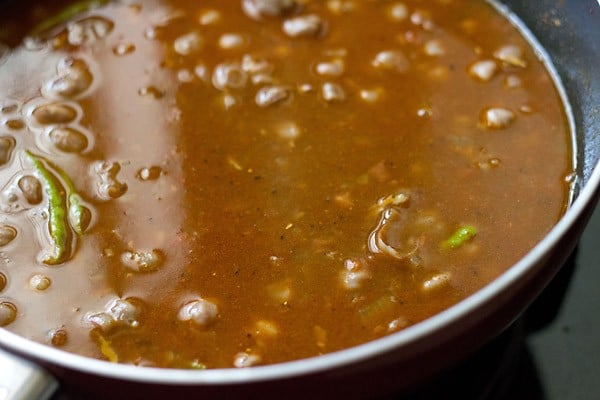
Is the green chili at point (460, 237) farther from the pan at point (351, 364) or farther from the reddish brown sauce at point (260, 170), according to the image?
the pan at point (351, 364)

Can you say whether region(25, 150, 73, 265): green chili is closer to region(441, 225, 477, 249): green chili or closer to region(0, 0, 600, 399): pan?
Result: region(0, 0, 600, 399): pan

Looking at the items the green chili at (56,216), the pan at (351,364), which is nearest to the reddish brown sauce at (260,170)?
the green chili at (56,216)

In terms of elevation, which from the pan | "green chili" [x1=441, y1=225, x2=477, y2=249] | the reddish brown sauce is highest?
the pan

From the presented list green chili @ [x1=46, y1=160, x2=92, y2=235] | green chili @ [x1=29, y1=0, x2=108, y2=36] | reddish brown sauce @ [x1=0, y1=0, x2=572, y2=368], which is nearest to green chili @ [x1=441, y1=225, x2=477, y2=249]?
reddish brown sauce @ [x1=0, y1=0, x2=572, y2=368]

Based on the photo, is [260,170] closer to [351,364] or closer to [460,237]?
[460,237]

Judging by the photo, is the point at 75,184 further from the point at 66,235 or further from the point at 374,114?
the point at 374,114

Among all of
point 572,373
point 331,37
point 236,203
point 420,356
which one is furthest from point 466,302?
point 331,37


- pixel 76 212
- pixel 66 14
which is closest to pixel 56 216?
pixel 76 212
